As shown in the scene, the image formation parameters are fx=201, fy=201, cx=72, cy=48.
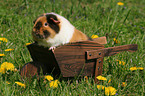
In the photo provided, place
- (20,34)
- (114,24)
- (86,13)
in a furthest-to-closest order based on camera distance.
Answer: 1. (86,13)
2. (114,24)
3. (20,34)

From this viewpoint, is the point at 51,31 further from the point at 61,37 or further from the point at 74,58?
the point at 74,58

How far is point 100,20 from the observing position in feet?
13.5

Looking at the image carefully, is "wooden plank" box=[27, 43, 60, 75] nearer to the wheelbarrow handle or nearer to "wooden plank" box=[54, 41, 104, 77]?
"wooden plank" box=[54, 41, 104, 77]

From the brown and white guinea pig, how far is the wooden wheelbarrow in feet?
0.23

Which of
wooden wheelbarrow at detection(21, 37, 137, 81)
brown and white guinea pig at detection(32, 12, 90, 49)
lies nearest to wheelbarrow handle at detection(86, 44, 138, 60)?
wooden wheelbarrow at detection(21, 37, 137, 81)

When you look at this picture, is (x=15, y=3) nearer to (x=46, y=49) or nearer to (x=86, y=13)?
(x=86, y=13)

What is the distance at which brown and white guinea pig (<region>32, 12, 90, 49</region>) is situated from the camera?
81.4 inches

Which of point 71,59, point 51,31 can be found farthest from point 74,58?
point 51,31

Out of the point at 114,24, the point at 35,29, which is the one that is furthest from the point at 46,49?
the point at 114,24

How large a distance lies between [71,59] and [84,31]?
1.45m

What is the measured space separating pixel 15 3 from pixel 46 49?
2600 mm

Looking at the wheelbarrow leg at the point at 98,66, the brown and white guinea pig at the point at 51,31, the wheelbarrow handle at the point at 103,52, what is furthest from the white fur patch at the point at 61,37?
the wheelbarrow leg at the point at 98,66

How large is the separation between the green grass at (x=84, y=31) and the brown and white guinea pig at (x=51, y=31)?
510mm

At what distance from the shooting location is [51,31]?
2074 millimetres
